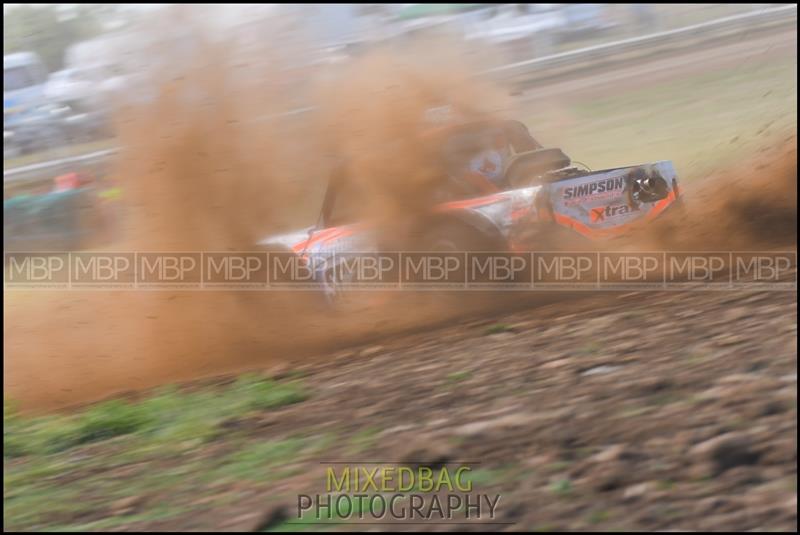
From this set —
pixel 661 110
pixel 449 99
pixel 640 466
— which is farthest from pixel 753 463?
pixel 661 110

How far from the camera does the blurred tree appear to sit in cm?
952

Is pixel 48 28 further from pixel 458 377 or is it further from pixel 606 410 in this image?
pixel 606 410

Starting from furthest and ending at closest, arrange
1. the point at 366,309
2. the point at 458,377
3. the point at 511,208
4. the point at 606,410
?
the point at 366,309
the point at 511,208
the point at 458,377
the point at 606,410

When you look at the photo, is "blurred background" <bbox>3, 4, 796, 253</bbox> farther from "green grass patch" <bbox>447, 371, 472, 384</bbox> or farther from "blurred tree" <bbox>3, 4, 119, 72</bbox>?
"green grass patch" <bbox>447, 371, 472, 384</bbox>

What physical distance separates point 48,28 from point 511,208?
20.0ft

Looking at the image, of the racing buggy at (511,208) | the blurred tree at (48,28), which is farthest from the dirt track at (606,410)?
the blurred tree at (48,28)

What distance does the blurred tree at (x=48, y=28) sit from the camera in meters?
9.52

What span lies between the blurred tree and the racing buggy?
381 cm

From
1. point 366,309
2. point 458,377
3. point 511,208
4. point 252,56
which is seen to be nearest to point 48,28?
point 252,56

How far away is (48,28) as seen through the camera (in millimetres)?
10016

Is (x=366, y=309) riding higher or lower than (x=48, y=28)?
lower

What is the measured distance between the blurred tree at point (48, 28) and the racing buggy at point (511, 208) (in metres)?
3.81

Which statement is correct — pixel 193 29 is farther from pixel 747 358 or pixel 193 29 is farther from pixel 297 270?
pixel 747 358

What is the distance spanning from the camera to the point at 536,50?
10.5 meters
